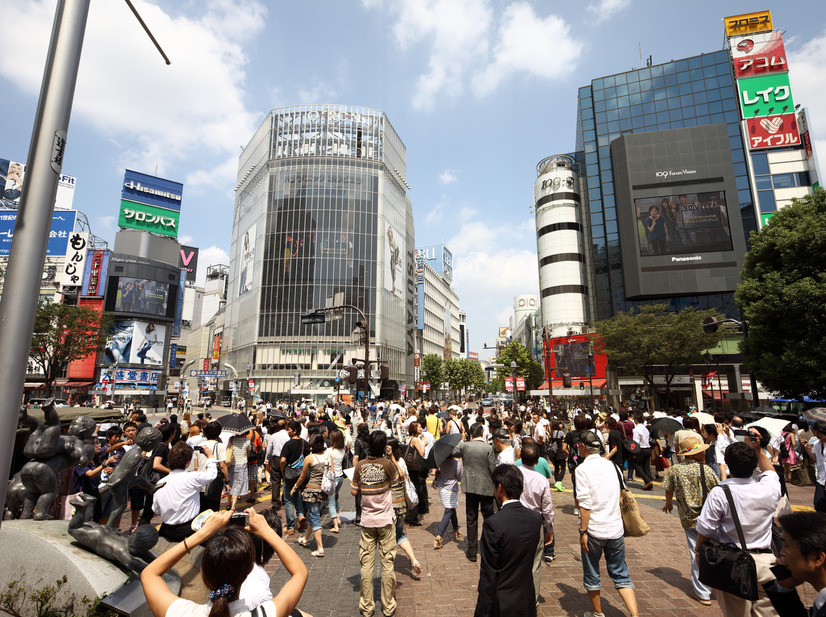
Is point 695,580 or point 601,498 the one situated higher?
point 601,498

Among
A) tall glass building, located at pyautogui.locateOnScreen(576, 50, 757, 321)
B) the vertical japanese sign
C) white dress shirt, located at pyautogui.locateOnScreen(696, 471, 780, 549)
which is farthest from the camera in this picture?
the vertical japanese sign

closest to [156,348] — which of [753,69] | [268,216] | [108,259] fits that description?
[108,259]

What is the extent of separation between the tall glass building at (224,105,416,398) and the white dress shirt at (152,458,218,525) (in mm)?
52750

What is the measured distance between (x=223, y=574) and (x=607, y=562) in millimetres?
4067

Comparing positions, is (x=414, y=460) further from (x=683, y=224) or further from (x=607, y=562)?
(x=683, y=224)

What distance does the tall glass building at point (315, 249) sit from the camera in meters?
59.4

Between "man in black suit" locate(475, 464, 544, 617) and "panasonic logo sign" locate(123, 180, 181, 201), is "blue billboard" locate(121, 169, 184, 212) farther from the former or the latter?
"man in black suit" locate(475, 464, 544, 617)

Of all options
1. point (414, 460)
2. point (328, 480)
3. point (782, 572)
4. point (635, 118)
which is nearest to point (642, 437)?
point (414, 460)

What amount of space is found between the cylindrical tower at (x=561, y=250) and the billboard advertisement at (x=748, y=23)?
2299 cm

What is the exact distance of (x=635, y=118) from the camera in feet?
186

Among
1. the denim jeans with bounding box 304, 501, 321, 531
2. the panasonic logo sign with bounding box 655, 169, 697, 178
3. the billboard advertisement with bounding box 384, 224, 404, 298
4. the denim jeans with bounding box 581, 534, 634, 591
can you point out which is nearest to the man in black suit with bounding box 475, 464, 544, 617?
the denim jeans with bounding box 581, 534, 634, 591

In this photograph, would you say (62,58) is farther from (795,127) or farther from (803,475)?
(795,127)

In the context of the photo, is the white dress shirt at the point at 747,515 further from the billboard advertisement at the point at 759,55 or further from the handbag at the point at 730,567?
the billboard advertisement at the point at 759,55

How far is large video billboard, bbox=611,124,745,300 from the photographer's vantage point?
46.5 metres
